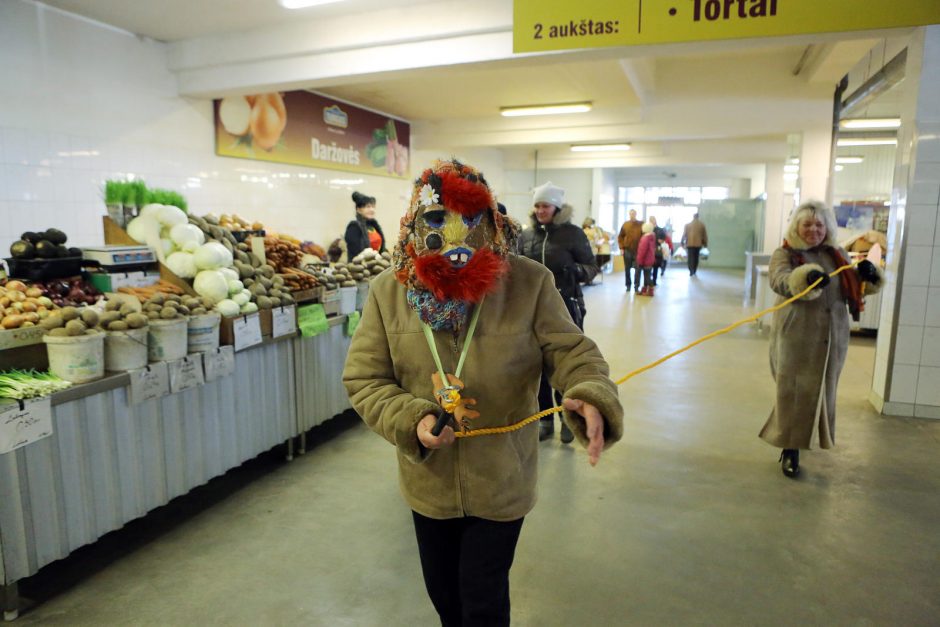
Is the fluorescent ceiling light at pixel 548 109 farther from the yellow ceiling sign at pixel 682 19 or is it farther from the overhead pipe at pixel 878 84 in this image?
the yellow ceiling sign at pixel 682 19

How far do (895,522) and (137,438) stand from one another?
3.60 m

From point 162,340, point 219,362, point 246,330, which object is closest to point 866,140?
point 246,330

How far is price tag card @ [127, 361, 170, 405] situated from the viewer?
8.56 feet

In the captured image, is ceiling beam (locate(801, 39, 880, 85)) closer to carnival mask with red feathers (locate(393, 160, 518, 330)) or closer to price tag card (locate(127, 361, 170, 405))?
carnival mask with red feathers (locate(393, 160, 518, 330))

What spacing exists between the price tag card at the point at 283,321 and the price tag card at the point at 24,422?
1316 mm

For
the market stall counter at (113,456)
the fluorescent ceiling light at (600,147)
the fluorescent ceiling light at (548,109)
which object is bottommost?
the market stall counter at (113,456)

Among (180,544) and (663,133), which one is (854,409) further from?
(663,133)

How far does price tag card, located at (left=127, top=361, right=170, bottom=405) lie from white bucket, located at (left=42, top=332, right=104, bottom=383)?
7.0 inches

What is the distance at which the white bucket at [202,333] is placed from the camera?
2.96 meters

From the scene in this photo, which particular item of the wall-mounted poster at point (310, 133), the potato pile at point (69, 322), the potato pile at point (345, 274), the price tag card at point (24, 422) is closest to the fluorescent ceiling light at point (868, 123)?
the wall-mounted poster at point (310, 133)

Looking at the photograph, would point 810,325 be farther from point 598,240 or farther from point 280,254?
point 598,240

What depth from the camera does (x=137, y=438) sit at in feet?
8.67

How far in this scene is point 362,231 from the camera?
19.8ft

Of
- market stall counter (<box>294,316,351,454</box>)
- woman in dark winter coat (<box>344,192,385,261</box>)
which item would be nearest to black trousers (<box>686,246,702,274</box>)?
woman in dark winter coat (<box>344,192,385,261</box>)
